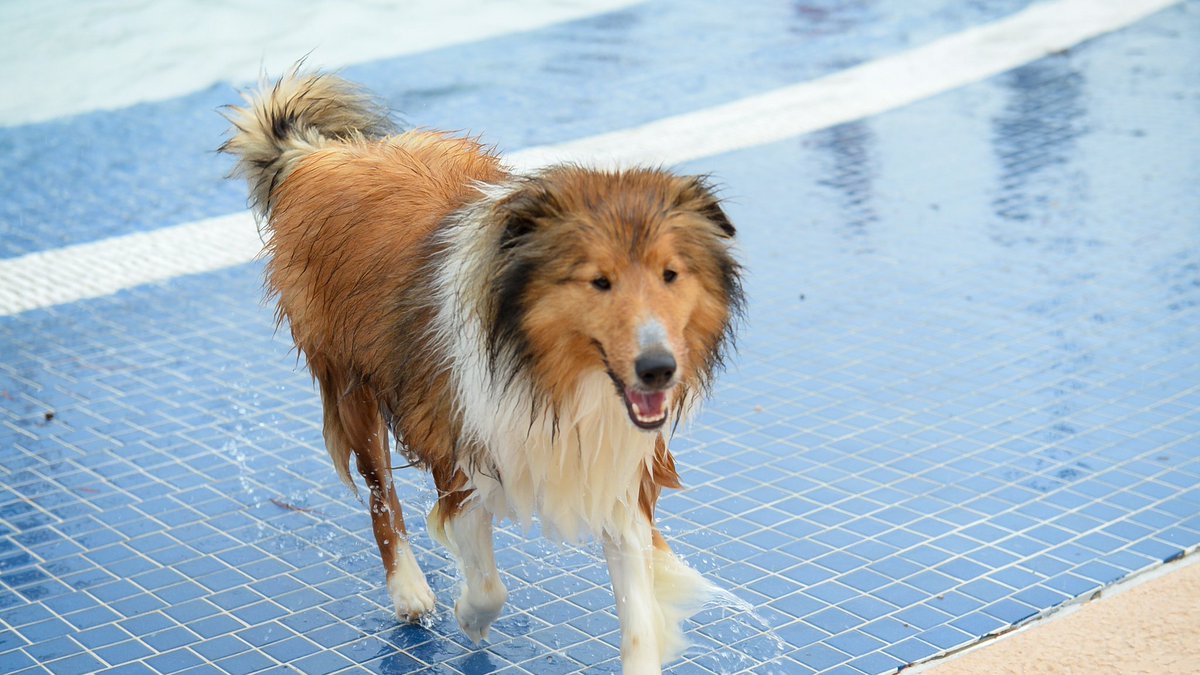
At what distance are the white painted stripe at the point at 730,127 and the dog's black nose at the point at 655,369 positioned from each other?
201 centimetres

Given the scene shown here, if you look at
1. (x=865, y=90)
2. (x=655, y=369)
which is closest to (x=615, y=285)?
(x=655, y=369)

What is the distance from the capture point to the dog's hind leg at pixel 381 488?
4363 mm

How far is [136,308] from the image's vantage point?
732 centimetres

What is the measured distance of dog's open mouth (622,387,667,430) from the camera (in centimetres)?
312

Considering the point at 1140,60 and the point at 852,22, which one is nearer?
the point at 1140,60

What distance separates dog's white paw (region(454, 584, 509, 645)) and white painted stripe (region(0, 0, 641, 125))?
30.6 ft

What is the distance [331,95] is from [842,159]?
17.7 feet

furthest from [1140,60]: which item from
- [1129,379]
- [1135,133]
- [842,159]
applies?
[1129,379]

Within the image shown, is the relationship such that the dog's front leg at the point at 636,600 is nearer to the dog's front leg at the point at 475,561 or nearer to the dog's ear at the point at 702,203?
the dog's front leg at the point at 475,561

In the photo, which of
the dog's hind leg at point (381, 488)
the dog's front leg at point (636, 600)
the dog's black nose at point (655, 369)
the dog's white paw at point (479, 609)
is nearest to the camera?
the dog's black nose at point (655, 369)

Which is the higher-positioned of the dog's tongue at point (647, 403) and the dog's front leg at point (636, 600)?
the dog's tongue at point (647, 403)

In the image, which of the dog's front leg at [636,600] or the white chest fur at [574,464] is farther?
the dog's front leg at [636,600]

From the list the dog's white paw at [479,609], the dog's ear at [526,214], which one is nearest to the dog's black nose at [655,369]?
the dog's ear at [526,214]

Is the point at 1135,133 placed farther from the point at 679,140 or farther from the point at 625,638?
the point at 625,638
